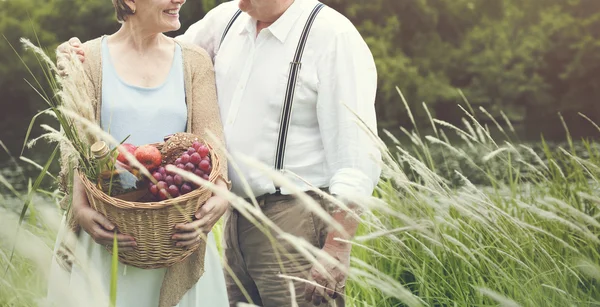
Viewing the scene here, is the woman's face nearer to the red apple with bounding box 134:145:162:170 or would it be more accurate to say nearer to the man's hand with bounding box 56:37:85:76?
the man's hand with bounding box 56:37:85:76

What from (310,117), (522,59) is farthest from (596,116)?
(310,117)

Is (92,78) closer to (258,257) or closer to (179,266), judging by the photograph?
(179,266)

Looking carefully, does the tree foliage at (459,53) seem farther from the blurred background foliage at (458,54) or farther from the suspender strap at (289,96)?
the suspender strap at (289,96)

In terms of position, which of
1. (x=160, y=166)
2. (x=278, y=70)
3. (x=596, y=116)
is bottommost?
(x=596, y=116)

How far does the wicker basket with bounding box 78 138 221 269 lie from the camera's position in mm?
1766

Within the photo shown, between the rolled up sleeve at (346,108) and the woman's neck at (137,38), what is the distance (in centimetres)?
49

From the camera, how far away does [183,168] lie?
1809mm

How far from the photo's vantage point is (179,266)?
2055 mm

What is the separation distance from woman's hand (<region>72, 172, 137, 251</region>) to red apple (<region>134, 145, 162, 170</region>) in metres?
0.18

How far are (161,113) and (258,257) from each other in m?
0.53

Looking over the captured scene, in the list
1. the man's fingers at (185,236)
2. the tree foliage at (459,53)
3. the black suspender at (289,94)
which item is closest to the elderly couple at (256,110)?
the black suspender at (289,94)

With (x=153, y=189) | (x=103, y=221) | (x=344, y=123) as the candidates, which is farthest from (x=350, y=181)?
(x=103, y=221)

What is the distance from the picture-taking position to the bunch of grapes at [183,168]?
1785 millimetres

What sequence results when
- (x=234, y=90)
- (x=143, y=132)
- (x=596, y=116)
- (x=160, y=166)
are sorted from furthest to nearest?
(x=596, y=116) < (x=234, y=90) < (x=143, y=132) < (x=160, y=166)
